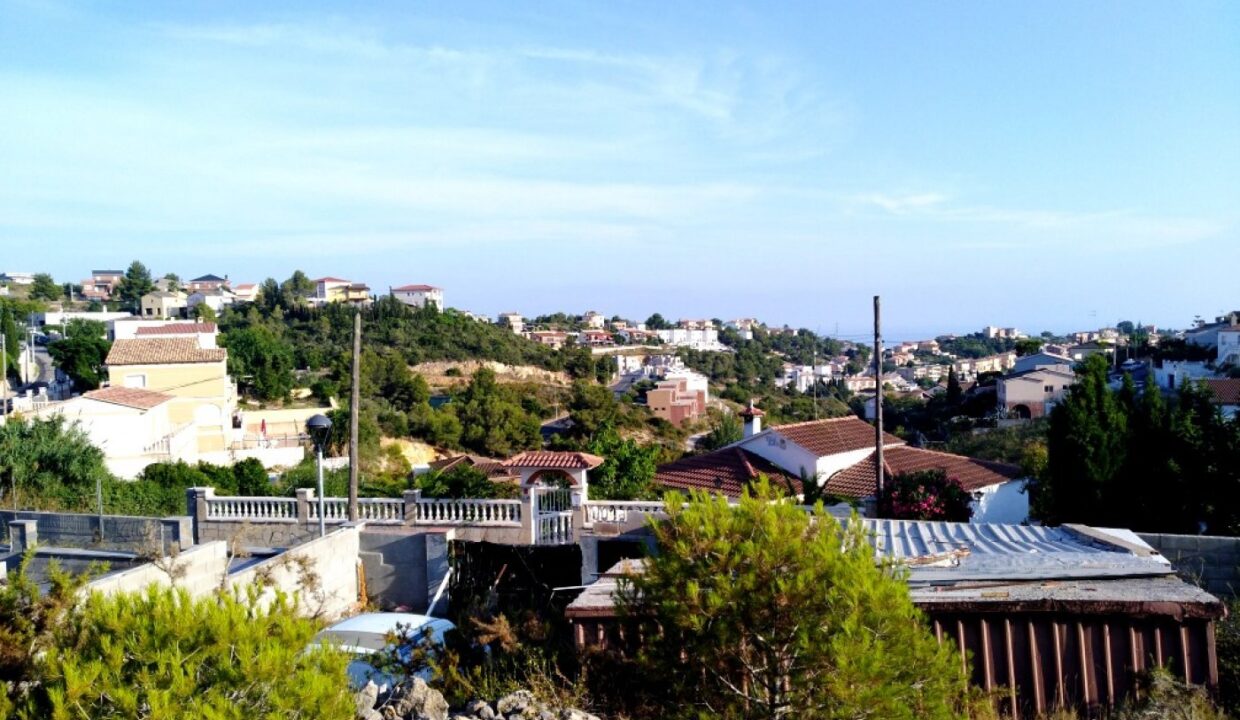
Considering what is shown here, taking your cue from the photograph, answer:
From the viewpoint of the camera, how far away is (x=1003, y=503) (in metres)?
17.8

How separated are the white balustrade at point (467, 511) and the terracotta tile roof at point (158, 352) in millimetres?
22719

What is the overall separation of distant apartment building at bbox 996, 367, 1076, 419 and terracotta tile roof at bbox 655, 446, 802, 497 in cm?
3157

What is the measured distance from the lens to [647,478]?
18281 millimetres

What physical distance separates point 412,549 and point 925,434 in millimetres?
38394

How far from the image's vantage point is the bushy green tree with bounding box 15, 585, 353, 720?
3709mm

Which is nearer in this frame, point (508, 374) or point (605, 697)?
point (605, 697)

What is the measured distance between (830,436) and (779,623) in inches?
669

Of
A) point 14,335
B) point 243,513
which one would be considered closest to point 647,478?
point 243,513

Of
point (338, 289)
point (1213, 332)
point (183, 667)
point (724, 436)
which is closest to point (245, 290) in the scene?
point (338, 289)

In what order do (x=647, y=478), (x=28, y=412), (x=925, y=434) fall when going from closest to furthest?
(x=647, y=478) < (x=28, y=412) < (x=925, y=434)

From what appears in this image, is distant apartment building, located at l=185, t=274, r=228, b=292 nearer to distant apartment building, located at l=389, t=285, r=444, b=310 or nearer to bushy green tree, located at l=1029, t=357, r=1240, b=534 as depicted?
distant apartment building, located at l=389, t=285, r=444, b=310

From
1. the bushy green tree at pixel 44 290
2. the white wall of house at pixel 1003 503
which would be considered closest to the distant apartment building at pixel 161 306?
the bushy green tree at pixel 44 290

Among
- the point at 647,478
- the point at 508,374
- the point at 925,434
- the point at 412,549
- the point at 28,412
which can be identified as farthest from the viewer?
the point at 508,374

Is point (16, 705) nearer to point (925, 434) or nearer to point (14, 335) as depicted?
point (925, 434)
